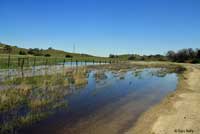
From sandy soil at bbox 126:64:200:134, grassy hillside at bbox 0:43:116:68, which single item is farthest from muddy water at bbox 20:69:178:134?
grassy hillside at bbox 0:43:116:68

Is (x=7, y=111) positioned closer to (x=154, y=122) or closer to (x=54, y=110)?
(x=54, y=110)

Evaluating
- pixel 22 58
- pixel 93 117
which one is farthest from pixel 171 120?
pixel 22 58

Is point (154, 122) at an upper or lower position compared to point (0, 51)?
lower

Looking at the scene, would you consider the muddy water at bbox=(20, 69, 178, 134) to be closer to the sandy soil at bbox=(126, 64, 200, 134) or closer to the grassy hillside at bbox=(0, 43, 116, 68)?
the sandy soil at bbox=(126, 64, 200, 134)

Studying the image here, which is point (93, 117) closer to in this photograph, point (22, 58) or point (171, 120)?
point (171, 120)

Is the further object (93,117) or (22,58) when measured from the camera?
(22,58)

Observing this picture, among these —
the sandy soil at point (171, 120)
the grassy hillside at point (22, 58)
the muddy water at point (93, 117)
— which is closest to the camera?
the sandy soil at point (171, 120)

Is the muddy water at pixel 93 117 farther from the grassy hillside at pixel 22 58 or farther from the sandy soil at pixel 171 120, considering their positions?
the grassy hillside at pixel 22 58

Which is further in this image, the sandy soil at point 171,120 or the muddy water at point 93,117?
the muddy water at point 93,117

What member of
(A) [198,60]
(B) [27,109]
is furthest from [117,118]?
(A) [198,60]

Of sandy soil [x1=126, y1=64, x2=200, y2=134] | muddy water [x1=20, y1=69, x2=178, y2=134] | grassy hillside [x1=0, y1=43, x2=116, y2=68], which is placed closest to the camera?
sandy soil [x1=126, y1=64, x2=200, y2=134]

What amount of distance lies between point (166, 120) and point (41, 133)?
579cm

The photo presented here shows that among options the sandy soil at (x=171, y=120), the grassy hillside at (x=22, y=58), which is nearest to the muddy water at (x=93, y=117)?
the sandy soil at (x=171, y=120)

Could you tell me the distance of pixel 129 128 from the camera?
358 inches
